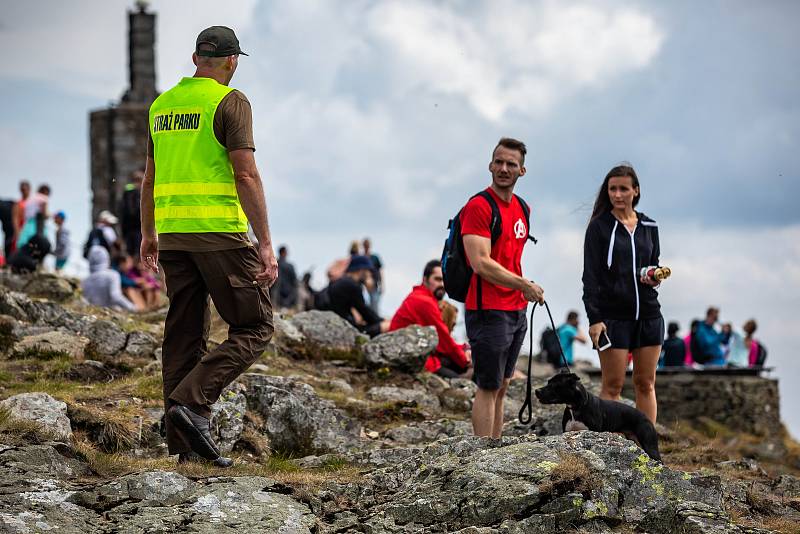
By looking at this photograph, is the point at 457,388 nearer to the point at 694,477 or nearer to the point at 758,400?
the point at 694,477

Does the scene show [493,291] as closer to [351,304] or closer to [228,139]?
[228,139]

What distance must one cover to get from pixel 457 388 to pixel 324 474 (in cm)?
466

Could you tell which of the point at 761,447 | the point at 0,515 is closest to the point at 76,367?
the point at 0,515

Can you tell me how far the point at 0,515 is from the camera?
5859 mm

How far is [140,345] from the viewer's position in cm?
1124

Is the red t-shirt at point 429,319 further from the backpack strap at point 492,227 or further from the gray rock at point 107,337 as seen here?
the backpack strap at point 492,227

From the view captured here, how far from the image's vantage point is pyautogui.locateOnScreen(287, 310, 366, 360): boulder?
12742 millimetres

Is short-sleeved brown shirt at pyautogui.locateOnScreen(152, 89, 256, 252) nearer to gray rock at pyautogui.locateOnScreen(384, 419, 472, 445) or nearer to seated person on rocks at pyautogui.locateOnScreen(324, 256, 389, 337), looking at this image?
gray rock at pyautogui.locateOnScreen(384, 419, 472, 445)

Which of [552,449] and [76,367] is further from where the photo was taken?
[76,367]

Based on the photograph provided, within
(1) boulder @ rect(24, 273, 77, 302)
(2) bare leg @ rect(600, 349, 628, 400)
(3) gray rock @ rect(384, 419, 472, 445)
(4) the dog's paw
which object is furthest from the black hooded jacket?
(1) boulder @ rect(24, 273, 77, 302)

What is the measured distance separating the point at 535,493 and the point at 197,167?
2549 mm

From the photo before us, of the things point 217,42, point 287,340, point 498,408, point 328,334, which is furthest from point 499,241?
point 328,334

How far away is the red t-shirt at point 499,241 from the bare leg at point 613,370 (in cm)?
73

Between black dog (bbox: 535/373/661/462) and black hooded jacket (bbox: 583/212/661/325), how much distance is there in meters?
0.62
